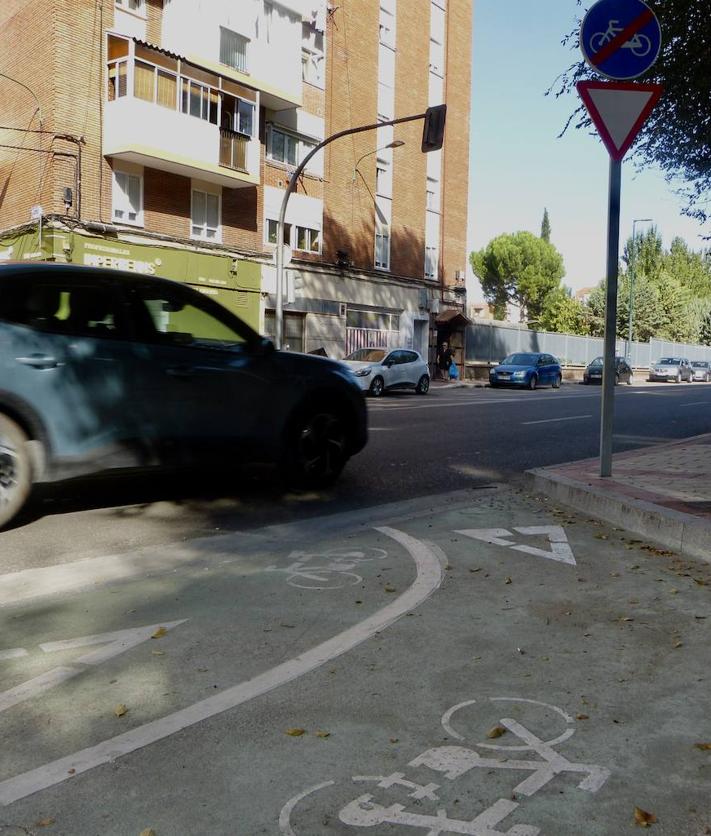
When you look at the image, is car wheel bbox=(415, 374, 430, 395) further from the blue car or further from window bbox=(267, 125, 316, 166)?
window bbox=(267, 125, 316, 166)

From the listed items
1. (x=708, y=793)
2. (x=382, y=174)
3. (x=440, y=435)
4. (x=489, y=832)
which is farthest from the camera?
(x=382, y=174)

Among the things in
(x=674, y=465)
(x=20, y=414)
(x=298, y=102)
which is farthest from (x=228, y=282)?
(x=20, y=414)

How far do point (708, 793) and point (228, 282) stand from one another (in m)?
26.1

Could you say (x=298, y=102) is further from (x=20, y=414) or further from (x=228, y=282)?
(x=20, y=414)

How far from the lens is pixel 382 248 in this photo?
1411 inches

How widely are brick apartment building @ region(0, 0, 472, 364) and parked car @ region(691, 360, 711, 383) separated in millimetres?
22932

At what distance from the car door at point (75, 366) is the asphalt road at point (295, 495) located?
50cm

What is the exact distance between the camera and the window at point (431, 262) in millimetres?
38812

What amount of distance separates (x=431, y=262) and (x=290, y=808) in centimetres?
3788

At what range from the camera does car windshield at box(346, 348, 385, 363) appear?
2641 cm

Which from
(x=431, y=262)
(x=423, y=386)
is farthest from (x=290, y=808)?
(x=431, y=262)

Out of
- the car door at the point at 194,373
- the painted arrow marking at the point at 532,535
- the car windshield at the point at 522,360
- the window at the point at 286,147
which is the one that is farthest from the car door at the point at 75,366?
the car windshield at the point at 522,360

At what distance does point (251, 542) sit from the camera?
545 centimetres

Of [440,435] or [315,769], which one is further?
[440,435]
